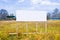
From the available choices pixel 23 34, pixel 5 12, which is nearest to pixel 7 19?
Answer: pixel 5 12

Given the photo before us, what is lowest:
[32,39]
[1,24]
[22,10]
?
[32,39]

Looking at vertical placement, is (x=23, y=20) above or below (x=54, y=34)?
above

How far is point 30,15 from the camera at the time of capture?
15.0ft

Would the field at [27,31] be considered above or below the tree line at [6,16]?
below

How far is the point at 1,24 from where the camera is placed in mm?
4516

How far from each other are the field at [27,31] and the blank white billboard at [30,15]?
0.30ft

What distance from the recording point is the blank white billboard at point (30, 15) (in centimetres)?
452

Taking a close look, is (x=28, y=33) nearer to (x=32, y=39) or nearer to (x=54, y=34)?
(x=32, y=39)

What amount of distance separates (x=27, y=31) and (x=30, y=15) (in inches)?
13.2

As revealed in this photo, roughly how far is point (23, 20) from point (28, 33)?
0.95 ft

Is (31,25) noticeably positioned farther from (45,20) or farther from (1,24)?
(1,24)

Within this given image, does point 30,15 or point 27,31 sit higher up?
point 30,15

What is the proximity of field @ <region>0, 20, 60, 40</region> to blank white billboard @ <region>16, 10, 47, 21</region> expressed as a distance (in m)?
0.09

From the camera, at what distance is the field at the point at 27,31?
4.46 m
